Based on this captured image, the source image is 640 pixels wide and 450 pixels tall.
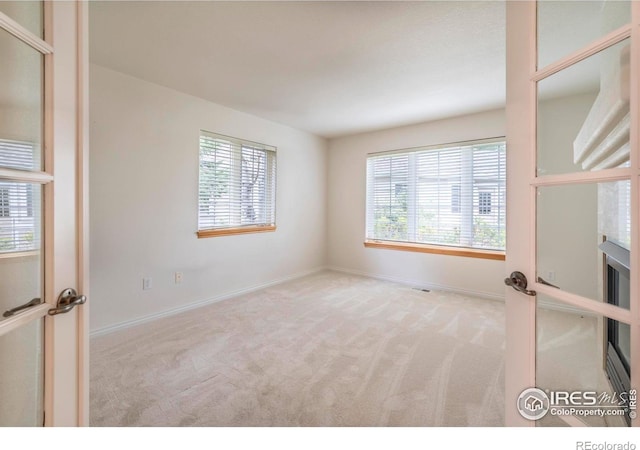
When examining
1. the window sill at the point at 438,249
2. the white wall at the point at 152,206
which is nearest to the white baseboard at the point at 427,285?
the window sill at the point at 438,249

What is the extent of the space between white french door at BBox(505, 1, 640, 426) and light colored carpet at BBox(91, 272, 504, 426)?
0.77 meters

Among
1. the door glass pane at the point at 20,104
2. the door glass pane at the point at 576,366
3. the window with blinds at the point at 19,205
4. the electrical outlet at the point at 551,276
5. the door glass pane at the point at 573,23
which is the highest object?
the door glass pane at the point at 573,23

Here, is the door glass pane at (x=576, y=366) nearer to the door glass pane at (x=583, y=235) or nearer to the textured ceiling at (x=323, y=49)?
the door glass pane at (x=583, y=235)

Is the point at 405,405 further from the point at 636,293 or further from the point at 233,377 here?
the point at 636,293

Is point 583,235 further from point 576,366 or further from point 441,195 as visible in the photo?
point 441,195

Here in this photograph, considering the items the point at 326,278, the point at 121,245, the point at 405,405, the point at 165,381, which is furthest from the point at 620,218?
the point at 326,278

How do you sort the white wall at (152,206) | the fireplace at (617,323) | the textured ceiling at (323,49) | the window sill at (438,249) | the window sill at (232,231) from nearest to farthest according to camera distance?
the fireplace at (617,323)
the textured ceiling at (323,49)
the white wall at (152,206)
the window sill at (232,231)
the window sill at (438,249)

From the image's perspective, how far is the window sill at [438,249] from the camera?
11.3 feet

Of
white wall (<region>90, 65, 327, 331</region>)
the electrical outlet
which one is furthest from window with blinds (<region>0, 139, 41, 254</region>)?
white wall (<region>90, 65, 327, 331</region>)

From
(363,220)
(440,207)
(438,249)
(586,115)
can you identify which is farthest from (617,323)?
(363,220)

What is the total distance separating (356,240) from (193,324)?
9.38 ft

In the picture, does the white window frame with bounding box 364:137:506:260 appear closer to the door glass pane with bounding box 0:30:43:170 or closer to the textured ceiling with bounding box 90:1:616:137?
the textured ceiling with bounding box 90:1:616:137

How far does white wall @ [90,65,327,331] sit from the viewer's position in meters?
2.40

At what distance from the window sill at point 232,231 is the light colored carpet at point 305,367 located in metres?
0.85
